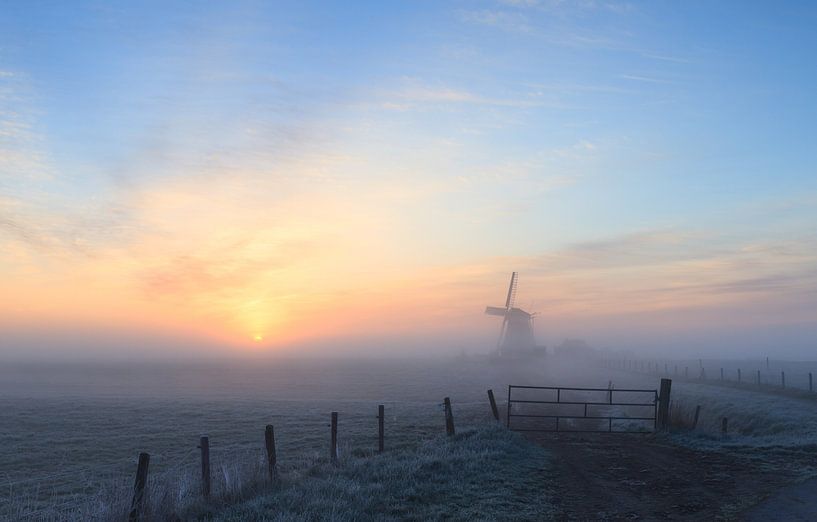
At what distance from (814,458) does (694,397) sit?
79.3 feet

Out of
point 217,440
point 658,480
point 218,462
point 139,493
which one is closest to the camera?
point 139,493

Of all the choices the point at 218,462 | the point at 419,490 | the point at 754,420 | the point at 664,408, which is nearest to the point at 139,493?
the point at 419,490

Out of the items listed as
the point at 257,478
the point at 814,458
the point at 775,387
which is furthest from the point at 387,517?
the point at 775,387

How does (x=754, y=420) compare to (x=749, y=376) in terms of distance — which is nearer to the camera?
(x=754, y=420)

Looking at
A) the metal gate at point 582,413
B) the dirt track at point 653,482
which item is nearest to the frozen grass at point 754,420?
the metal gate at point 582,413

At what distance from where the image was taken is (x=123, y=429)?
33188 millimetres

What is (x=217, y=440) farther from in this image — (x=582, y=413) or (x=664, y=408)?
(x=664, y=408)

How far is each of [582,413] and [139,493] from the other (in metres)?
26.5

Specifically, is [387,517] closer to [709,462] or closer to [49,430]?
[709,462]

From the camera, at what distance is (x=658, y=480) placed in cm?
1375

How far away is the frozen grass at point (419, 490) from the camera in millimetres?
10336

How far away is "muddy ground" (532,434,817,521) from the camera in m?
11.0

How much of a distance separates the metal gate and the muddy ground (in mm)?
1814

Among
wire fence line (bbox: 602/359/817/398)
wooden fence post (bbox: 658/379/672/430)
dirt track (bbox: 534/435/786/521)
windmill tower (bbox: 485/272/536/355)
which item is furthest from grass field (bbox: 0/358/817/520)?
windmill tower (bbox: 485/272/536/355)
